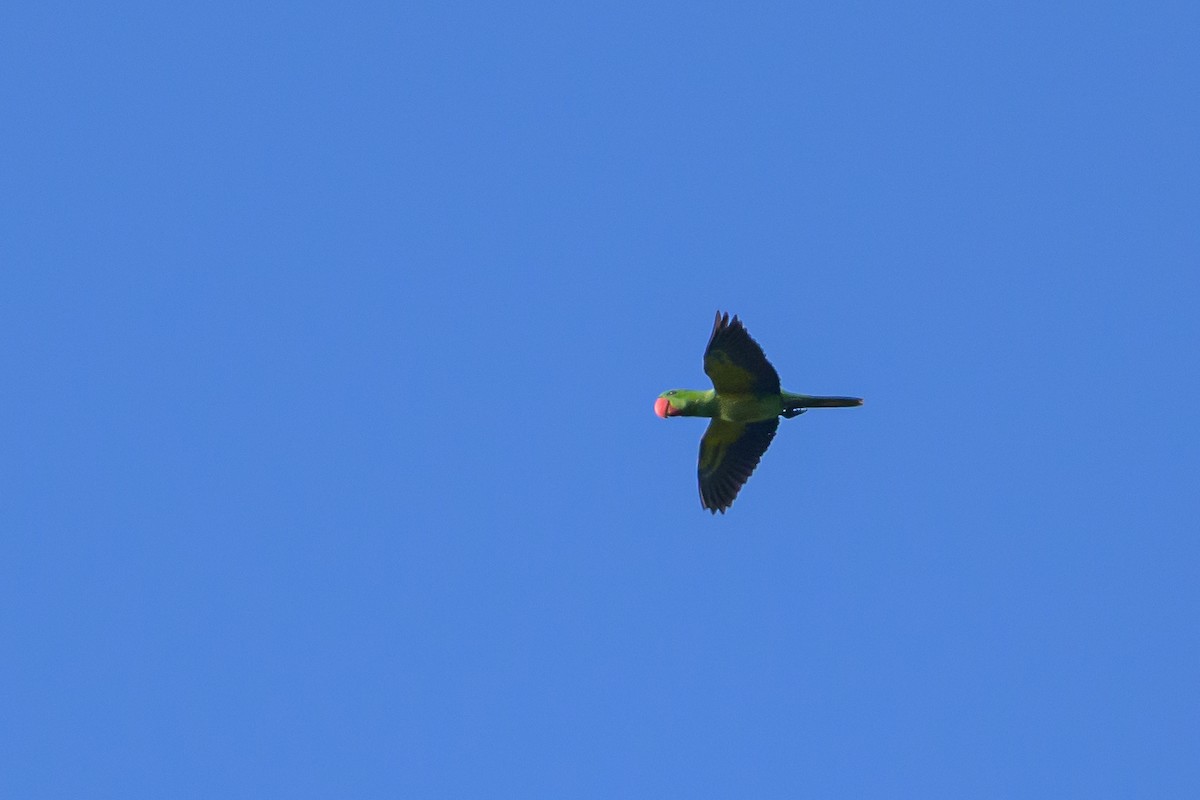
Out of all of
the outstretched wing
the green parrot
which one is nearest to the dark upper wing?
the green parrot

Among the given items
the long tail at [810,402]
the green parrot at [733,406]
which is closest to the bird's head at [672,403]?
the green parrot at [733,406]

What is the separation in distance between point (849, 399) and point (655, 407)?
3.52m

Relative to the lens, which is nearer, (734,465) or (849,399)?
(849,399)

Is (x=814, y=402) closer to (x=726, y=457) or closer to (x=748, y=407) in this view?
(x=748, y=407)

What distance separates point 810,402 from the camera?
3023cm

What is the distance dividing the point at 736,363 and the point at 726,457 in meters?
2.52

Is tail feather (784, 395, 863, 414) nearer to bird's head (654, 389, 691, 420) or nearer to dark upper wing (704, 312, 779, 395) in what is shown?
dark upper wing (704, 312, 779, 395)

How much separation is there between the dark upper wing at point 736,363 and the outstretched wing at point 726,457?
1031 millimetres

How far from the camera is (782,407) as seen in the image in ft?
100.0

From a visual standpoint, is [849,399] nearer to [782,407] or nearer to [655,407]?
[782,407]

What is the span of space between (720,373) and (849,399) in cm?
212

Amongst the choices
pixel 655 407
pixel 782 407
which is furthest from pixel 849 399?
pixel 655 407

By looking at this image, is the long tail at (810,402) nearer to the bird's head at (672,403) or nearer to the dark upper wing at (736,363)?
the dark upper wing at (736,363)

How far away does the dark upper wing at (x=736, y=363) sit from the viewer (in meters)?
29.4
